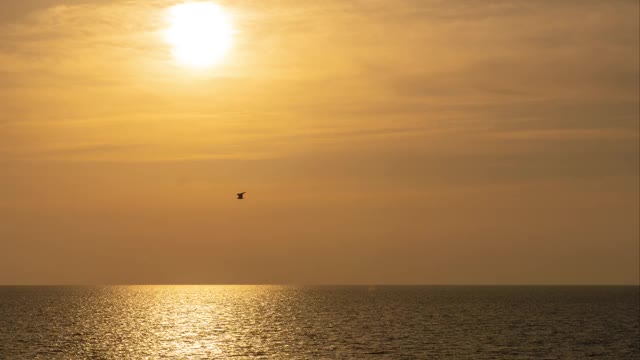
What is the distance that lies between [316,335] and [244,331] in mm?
15860

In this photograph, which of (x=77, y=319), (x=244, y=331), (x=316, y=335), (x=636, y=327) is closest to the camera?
(x=316, y=335)

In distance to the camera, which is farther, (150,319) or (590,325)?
(150,319)

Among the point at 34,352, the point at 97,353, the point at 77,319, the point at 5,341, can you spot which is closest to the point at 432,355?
the point at 97,353

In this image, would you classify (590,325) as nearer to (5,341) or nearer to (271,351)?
(271,351)

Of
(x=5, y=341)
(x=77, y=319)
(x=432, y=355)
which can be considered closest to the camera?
(x=432, y=355)

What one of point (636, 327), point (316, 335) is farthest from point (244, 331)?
point (636, 327)

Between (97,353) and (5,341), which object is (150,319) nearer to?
(5,341)

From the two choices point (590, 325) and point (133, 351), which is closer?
point (133, 351)

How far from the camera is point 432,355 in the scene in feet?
351

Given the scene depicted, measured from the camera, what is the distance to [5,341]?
121438 millimetres

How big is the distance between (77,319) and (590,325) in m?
105

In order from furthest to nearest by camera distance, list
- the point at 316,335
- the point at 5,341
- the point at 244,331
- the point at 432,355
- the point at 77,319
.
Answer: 1. the point at 77,319
2. the point at 244,331
3. the point at 316,335
4. the point at 5,341
5. the point at 432,355

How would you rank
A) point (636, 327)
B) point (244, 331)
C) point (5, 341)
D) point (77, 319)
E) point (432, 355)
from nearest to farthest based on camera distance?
point (432, 355), point (5, 341), point (244, 331), point (636, 327), point (77, 319)

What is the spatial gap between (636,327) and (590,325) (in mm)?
8658
